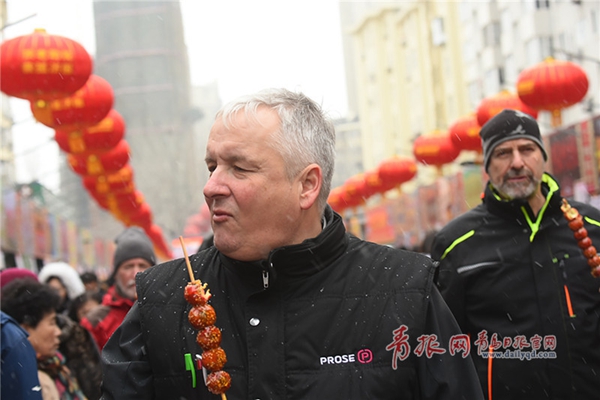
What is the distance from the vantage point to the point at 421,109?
50875mm

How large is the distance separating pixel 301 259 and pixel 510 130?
2.57 meters

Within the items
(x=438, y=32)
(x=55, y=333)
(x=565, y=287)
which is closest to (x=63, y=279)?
(x=55, y=333)

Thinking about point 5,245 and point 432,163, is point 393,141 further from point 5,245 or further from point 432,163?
point 5,245

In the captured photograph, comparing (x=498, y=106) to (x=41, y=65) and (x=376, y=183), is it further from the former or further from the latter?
(x=376, y=183)

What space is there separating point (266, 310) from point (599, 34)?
2595 centimetres

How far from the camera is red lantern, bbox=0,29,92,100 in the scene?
9.06m

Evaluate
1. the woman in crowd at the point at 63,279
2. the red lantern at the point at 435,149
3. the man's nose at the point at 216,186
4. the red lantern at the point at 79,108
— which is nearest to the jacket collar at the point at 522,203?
the man's nose at the point at 216,186

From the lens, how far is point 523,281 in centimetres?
432

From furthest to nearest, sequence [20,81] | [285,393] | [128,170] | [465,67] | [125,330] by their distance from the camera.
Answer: [465,67] < [128,170] < [20,81] < [125,330] < [285,393]

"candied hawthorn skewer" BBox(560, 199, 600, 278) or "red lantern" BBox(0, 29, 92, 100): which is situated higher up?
"red lantern" BBox(0, 29, 92, 100)

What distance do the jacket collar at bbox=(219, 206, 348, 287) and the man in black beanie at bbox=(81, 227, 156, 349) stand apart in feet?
12.2

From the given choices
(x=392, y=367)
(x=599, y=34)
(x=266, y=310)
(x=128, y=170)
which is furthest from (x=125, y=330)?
(x=599, y=34)

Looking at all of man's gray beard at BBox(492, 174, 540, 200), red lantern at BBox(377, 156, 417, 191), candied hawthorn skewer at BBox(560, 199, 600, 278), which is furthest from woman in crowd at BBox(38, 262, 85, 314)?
red lantern at BBox(377, 156, 417, 191)

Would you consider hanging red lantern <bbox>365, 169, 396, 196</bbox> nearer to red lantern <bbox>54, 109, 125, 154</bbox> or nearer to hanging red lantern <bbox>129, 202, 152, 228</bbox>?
hanging red lantern <bbox>129, 202, 152, 228</bbox>
